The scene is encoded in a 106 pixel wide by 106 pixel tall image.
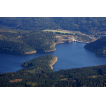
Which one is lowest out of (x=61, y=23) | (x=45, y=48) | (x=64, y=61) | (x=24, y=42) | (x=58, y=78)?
(x=58, y=78)

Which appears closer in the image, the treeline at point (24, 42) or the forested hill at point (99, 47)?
the forested hill at point (99, 47)

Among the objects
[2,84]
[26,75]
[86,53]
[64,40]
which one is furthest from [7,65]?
[64,40]

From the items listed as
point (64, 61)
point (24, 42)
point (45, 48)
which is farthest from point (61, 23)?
point (64, 61)

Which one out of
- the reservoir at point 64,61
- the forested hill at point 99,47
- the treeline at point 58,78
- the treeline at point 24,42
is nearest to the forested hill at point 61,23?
the treeline at point 24,42

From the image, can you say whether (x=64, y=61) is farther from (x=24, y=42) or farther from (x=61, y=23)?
(x=61, y=23)

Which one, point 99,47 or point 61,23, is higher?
point 61,23

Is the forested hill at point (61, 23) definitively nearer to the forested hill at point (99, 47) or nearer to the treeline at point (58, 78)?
the forested hill at point (99, 47)
